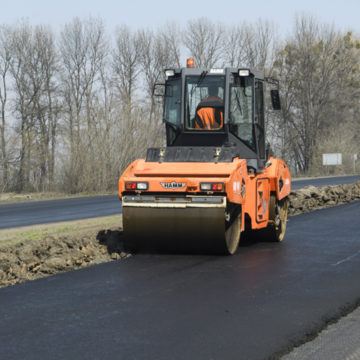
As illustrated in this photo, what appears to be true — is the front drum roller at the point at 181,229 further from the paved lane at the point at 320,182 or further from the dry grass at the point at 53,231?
the paved lane at the point at 320,182

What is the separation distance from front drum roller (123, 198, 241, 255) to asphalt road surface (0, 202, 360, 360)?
0.68 feet

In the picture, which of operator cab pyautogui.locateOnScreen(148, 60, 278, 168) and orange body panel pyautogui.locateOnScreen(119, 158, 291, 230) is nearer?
orange body panel pyautogui.locateOnScreen(119, 158, 291, 230)

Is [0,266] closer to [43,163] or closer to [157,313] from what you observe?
[157,313]

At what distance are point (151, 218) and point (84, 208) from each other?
42.9 ft

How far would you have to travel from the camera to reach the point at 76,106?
52.7 metres

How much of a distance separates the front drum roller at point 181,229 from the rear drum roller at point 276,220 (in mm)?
1546

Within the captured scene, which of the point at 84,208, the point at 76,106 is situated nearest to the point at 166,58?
the point at 76,106

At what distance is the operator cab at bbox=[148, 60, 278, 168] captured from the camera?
456 inches

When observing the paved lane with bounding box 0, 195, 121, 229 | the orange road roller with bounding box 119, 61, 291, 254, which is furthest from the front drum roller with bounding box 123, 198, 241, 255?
the paved lane with bounding box 0, 195, 121, 229

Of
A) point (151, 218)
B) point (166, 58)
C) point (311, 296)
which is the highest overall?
point (166, 58)

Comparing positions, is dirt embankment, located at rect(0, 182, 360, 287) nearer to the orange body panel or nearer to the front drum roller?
the front drum roller

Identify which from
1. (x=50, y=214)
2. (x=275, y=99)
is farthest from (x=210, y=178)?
(x=50, y=214)

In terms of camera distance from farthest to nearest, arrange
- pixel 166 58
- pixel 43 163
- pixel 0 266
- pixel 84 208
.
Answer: pixel 166 58, pixel 43 163, pixel 84 208, pixel 0 266

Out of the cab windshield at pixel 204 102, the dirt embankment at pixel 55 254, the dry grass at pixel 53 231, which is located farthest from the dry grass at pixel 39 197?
the cab windshield at pixel 204 102
